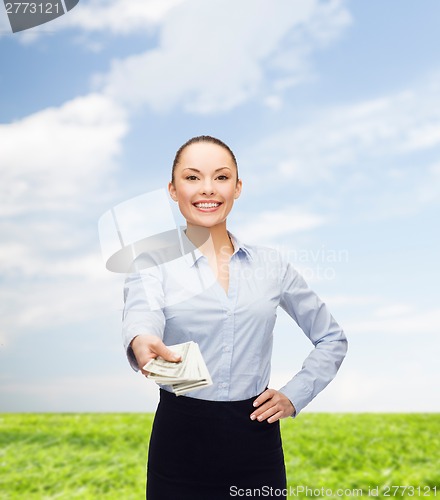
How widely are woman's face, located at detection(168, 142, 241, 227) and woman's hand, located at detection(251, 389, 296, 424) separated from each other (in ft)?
1.99

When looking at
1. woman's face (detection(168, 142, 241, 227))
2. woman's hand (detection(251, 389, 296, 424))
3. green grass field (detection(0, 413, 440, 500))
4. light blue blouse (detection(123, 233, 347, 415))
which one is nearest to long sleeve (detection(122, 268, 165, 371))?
light blue blouse (detection(123, 233, 347, 415))

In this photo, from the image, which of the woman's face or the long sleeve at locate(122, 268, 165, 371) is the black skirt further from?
the woman's face

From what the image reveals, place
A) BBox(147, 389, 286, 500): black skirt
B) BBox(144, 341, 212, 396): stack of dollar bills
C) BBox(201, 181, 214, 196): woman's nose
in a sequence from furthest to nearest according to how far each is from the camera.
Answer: BBox(201, 181, 214, 196): woman's nose
BBox(147, 389, 286, 500): black skirt
BBox(144, 341, 212, 396): stack of dollar bills

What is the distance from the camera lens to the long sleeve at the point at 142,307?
74.1 inches

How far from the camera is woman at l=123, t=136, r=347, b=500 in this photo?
Result: 78.8 inches

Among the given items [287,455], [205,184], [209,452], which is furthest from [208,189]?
[287,455]

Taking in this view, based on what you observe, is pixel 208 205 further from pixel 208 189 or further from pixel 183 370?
pixel 183 370

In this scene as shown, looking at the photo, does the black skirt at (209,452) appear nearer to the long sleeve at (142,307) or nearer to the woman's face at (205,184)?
the long sleeve at (142,307)

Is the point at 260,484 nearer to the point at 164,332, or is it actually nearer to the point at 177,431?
the point at 177,431

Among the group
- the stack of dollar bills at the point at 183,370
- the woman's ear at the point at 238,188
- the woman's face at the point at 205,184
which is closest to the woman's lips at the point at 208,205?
the woman's face at the point at 205,184

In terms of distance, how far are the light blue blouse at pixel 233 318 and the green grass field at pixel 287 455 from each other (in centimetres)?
300

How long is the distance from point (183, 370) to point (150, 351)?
4.3 inches

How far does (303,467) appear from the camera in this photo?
17.3ft

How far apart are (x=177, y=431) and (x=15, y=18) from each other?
2667mm
